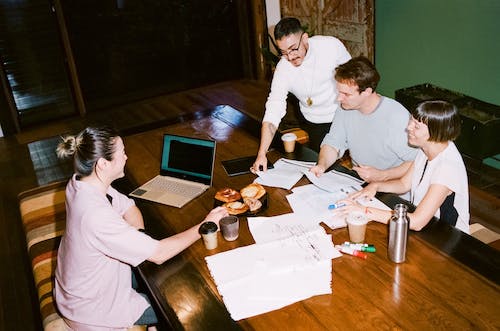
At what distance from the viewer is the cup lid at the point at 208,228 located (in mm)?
1818

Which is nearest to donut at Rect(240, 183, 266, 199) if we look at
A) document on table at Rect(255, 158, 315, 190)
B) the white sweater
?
document on table at Rect(255, 158, 315, 190)

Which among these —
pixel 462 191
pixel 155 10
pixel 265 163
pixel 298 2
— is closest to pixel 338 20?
pixel 298 2

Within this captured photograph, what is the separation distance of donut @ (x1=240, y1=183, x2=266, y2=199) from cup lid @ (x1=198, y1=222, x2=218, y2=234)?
0.33 m

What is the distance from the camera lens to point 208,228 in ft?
5.99

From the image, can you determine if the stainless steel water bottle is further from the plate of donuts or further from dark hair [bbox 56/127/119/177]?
dark hair [bbox 56/127/119/177]

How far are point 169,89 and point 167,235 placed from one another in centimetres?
492

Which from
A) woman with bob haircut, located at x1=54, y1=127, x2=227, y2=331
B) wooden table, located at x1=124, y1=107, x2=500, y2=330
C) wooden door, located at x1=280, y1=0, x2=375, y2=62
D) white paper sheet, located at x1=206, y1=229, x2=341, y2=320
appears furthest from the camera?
wooden door, located at x1=280, y1=0, x2=375, y2=62

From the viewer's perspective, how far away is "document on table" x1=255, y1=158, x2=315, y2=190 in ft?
7.50

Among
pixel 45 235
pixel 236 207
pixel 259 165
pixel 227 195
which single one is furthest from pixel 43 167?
pixel 236 207

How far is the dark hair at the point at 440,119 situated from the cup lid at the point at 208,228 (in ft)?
3.28

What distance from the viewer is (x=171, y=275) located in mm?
1742

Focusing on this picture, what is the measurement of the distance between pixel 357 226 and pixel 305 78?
158 cm

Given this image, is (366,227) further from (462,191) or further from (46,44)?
(46,44)

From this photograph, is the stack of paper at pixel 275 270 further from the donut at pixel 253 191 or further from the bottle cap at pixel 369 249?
the donut at pixel 253 191
